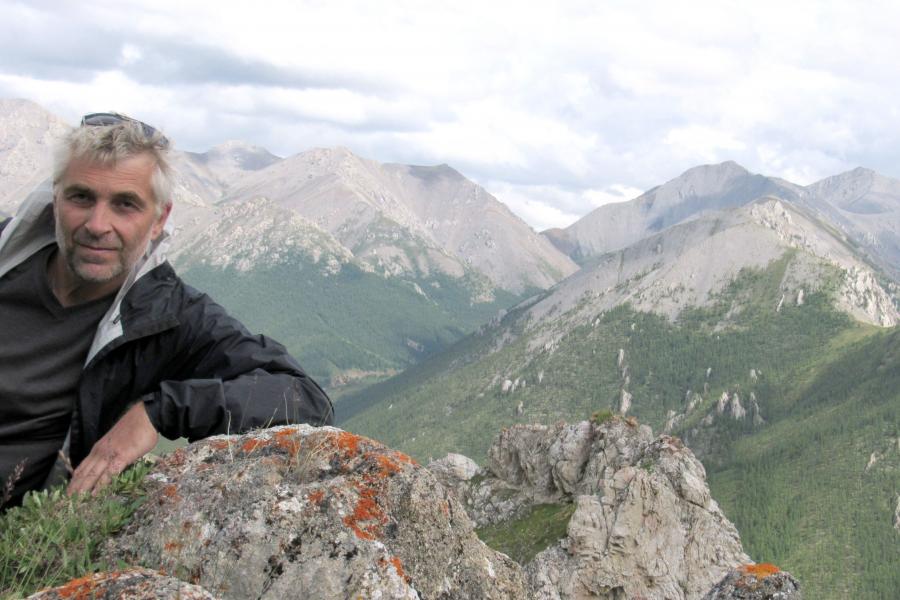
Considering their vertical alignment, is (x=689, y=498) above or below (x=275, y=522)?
below

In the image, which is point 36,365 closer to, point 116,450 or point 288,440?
point 116,450

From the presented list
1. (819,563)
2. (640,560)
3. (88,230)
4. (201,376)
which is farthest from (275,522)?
(819,563)

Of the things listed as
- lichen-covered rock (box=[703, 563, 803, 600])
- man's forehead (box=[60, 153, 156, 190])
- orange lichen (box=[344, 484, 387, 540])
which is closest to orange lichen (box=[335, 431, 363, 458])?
orange lichen (box=[344, 484, 387, 540])

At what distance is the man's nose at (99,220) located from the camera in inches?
230

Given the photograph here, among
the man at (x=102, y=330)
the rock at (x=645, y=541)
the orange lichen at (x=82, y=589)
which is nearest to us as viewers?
the orange lichen at (x=82, y=589)

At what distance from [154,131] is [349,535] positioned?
3641mm

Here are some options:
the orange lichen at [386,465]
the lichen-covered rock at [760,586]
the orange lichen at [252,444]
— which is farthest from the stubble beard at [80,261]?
the lichen-covered rock at [760,586]

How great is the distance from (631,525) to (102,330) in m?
33.2

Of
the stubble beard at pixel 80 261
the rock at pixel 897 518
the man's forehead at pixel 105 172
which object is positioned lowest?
the rock at pixel 897 518

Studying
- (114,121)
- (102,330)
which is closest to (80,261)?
(102,330)

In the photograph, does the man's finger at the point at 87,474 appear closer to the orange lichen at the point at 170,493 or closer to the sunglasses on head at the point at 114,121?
the orange lichen at the point at 170,493

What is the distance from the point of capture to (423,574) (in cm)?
554

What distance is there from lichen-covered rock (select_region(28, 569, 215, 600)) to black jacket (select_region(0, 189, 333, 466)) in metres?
2.06

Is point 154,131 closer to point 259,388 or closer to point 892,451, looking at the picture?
point 259,388
